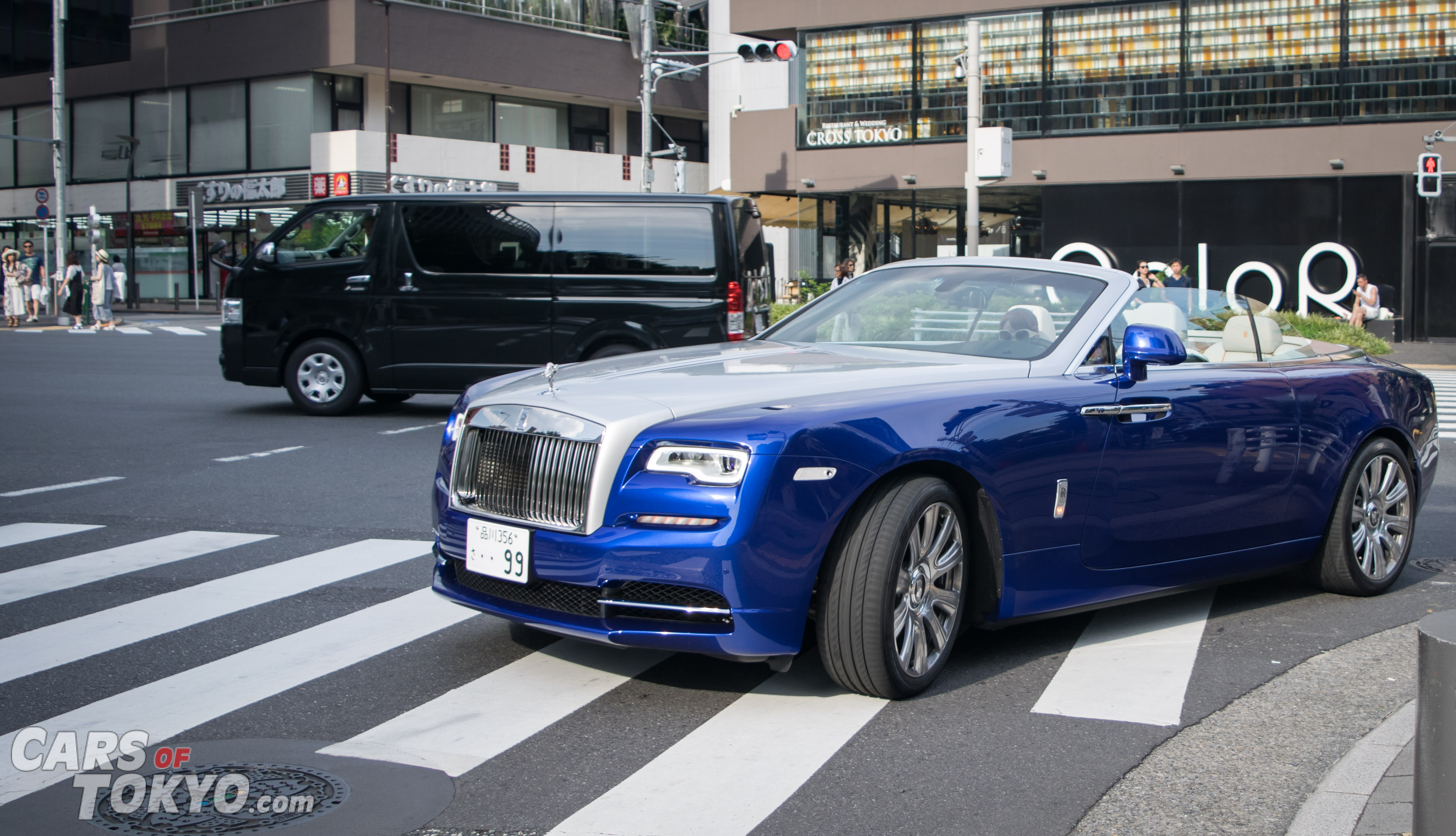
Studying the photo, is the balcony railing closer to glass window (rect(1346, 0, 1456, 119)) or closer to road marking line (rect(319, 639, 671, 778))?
glass window (rect(1346, 0, 1456, 119))

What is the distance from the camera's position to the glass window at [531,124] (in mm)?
47781

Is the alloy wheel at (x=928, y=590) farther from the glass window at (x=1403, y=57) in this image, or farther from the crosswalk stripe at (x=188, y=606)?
the glass window at (x=1403, y=57)

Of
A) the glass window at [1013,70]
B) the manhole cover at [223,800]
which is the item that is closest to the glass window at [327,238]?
the manhole cover at [223,800]

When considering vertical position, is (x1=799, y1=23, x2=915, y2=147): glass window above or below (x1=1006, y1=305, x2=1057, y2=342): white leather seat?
above

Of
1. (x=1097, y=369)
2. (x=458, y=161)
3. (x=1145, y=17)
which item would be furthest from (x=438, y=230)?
(x=458, y=161)

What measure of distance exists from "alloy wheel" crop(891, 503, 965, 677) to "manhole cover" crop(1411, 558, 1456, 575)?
3542 mm

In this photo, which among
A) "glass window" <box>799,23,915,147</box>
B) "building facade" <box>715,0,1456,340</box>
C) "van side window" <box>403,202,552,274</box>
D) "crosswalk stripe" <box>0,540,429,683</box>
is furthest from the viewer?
"glass window" <box>799,23,915,147</box>

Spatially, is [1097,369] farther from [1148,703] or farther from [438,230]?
[438,230]

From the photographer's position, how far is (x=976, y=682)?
4.98 m

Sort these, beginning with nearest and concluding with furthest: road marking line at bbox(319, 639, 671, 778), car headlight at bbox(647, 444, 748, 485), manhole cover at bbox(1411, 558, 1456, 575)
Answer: road marking line at bbox(319, 639, 671, 778) < car headlight at bbox(647, 444, 748, 485) < manhole cover at bbox(1411, 558, 1456, 575)

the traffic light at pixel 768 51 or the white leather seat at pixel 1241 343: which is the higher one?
the traffic light at pixel 768 51

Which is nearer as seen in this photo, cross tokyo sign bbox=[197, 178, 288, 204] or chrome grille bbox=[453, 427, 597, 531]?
chrome grille bbox=[453, 427, 597, 531]

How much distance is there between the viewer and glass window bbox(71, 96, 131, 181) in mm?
47750

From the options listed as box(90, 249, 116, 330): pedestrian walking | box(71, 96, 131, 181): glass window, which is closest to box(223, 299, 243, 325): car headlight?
box(90, 249, 116, 330): pedestrian walking
